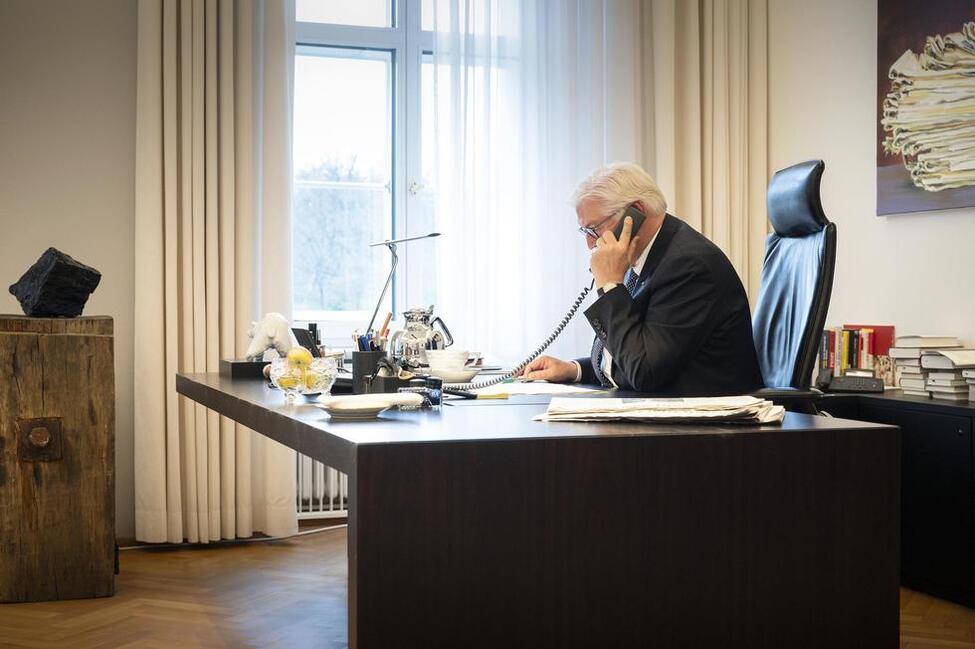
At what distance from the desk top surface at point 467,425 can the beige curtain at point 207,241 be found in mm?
2036

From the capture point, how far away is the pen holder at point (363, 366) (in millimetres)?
2029

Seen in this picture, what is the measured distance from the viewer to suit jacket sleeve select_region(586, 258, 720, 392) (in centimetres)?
220

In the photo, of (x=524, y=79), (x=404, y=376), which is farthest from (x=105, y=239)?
(x=404, y=376)

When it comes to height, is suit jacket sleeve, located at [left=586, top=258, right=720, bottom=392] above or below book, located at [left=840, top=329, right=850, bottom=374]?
above

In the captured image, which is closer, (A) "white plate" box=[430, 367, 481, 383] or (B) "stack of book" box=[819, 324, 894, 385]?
(A) "white plate" box=[430, 367, 481, 383]

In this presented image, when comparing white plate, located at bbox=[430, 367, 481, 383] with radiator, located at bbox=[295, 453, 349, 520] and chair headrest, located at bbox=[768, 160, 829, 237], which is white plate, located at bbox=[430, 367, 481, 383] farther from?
radiator, located at bbox=[295, 453, 349, 520]

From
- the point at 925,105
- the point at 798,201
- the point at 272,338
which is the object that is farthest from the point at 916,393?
the point at 272,338

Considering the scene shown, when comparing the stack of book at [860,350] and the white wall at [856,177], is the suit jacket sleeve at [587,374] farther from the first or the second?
the white wall at [856,177]

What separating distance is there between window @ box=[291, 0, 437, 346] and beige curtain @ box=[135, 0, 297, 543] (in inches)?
8.7

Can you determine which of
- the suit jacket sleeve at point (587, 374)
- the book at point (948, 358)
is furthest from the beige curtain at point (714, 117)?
the suit jacket sleeve at point (587, 374)

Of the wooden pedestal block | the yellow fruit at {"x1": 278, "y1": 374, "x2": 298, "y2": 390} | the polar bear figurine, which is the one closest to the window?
the wooden pedestal block

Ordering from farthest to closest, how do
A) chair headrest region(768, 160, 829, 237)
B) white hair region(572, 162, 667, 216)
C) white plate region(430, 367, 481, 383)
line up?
chair headrest region(768, 160, 829, 237), white hair region(572, 162, 667, 216), white plate region(430, 367, 481, 383)

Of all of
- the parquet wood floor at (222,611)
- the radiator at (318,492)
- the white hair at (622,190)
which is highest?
the white hair at (622,190)

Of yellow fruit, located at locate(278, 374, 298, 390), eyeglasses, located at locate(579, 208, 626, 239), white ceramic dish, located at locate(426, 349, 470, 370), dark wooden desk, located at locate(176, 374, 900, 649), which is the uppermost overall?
eyeglasses, located at locate(579, 208, 626, 239)
